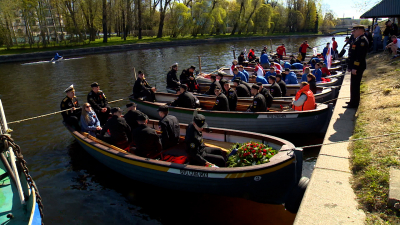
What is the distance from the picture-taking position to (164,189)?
7367mm

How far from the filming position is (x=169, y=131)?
734 centimetres

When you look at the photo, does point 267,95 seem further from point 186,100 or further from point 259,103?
point 186,100

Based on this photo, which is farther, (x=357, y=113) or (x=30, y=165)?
(x=30, y=165)

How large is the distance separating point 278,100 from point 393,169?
6.44 metres

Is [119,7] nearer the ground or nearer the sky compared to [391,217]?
nearer the sky

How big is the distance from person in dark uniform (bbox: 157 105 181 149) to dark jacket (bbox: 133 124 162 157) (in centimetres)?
27

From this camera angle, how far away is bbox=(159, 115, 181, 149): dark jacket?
721 centimetres

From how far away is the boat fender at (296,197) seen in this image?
574 centimetres

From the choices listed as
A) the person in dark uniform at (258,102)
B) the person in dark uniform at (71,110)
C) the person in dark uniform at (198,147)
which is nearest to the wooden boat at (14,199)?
the person in dark uniform at (198,147)

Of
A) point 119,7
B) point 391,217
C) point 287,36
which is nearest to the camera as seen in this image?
point 391,217

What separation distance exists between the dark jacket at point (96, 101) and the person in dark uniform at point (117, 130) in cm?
233

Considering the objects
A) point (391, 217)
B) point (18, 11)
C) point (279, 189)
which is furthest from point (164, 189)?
point (18, 11)

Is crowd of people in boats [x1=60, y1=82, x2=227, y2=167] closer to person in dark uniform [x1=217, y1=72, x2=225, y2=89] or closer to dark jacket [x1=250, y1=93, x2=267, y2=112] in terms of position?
dark jacket [x1=250, y1=93, x2=267, y2=112]

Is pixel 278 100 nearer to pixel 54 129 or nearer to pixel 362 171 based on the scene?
pixel 362 171
